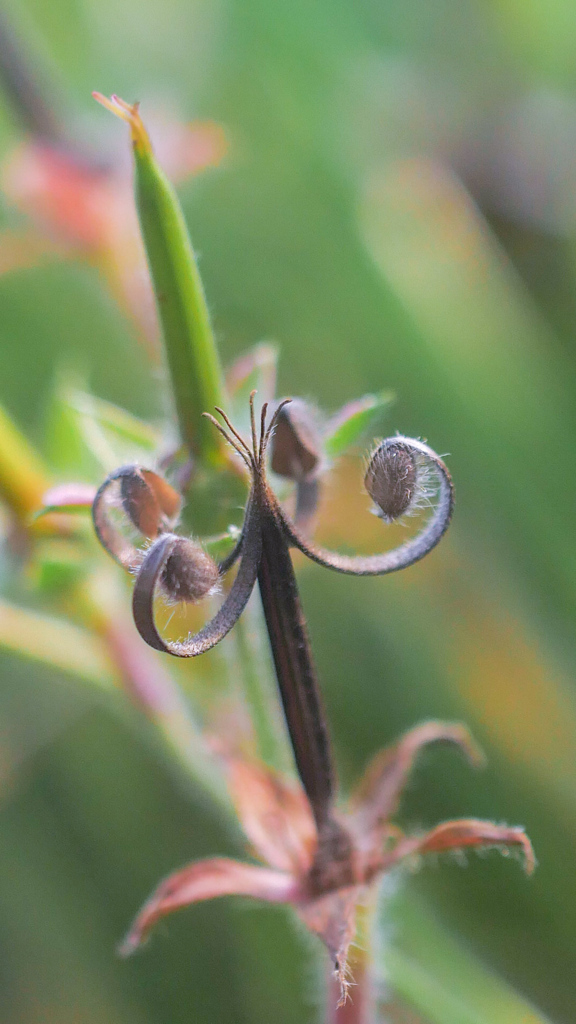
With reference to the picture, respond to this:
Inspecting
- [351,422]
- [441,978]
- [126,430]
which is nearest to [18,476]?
[126,430]

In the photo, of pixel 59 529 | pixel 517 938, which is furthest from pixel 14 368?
pixel 517 938

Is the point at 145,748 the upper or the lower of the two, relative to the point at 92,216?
lower

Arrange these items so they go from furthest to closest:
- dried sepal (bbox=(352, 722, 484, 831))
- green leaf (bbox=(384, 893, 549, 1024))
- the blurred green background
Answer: the blurred green background
green leaf (bbox=(384, 893, 549, 1024))
dried sepal (bbox=(352, 722, 484, 831))

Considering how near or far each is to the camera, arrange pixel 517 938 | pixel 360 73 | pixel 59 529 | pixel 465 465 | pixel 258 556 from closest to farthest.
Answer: pixel 258 556, pixel 59 529, pixel 517 938, pixel 465 465, pixel 360 73

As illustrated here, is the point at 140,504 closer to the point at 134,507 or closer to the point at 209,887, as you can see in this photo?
the point at 134,507

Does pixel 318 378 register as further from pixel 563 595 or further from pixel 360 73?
pixel 360 73

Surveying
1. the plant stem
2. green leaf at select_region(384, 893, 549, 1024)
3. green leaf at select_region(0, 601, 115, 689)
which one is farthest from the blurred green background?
the plant stem

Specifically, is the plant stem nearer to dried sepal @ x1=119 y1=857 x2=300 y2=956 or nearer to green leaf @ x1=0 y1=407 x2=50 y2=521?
dried sepal @ x1=119 y1=857 x2=300 y2=956

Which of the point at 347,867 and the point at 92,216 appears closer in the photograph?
the point at 347,867
